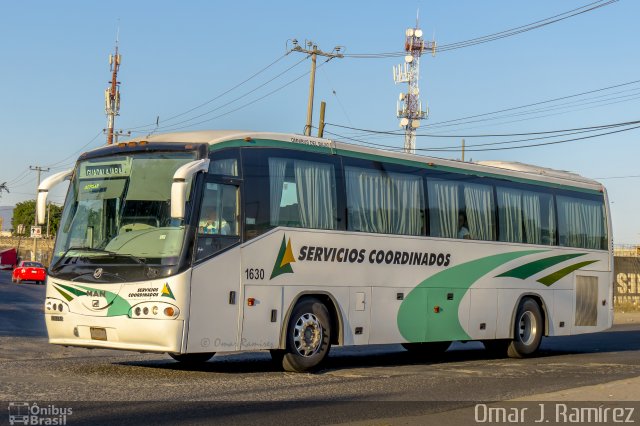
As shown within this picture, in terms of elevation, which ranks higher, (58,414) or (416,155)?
(416,155)

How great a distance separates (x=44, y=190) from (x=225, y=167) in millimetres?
2725

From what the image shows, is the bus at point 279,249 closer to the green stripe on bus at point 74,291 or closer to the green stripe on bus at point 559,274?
the green stripe on bus at point 74,291

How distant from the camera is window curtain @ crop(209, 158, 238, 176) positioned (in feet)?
47.2

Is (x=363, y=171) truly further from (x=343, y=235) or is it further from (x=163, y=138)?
(x=163, y=138)

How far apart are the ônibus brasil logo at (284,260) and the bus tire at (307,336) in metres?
0.63

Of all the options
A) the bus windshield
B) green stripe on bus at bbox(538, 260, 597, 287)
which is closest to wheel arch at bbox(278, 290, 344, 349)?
the bus windshield

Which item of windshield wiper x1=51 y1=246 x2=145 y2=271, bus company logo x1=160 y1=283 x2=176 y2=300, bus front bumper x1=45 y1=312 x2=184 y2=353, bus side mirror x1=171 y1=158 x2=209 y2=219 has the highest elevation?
bus side mirror x1=171 y1=158 x2=209 y2=219

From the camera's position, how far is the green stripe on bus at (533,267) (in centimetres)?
2027

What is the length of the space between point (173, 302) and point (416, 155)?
6.27 meters

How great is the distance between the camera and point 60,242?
14922 mm

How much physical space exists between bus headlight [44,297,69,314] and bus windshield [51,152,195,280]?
1.45 ft

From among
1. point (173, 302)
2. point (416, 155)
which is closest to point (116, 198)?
point (173, 302)

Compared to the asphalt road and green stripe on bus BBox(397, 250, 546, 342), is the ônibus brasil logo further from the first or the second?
green stripe on bus BBox(397, 250, 546, 342)

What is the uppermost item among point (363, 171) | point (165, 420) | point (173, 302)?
point (363, 171)
